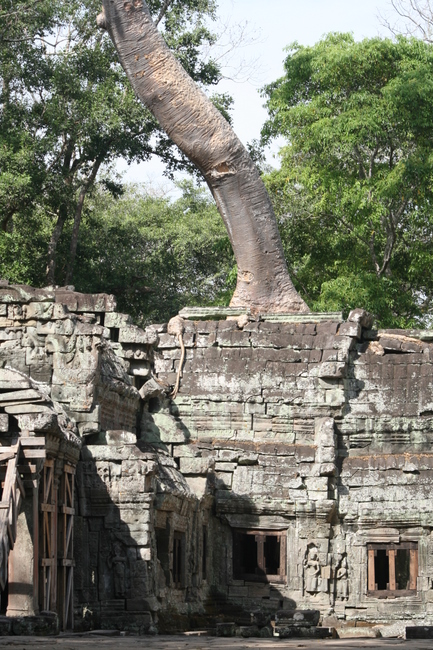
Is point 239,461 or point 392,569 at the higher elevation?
point 239,461

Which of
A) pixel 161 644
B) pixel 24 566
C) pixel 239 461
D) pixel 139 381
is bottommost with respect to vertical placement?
pixel 161 644

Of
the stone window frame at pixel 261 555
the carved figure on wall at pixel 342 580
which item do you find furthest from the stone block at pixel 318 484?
the carved figure on wall at pixel 342 580

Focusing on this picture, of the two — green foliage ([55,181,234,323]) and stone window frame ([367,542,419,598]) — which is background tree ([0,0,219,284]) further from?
stone window frame ([367,542,419,598])

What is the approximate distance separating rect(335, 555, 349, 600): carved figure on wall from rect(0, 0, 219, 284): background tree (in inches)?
488

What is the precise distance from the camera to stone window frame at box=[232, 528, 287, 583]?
22684mm

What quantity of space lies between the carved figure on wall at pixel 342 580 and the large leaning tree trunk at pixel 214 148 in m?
7.12

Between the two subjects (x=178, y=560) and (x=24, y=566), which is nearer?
(x=24, y=566)

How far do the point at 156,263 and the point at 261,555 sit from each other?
13.6 metres

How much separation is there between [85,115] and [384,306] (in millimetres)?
8503

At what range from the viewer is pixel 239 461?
75.6 ft

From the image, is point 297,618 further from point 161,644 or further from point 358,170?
point 358,170

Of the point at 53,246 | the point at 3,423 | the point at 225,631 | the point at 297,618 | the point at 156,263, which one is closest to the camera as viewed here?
the point at 3,423

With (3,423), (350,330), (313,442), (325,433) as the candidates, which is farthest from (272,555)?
(3,423)

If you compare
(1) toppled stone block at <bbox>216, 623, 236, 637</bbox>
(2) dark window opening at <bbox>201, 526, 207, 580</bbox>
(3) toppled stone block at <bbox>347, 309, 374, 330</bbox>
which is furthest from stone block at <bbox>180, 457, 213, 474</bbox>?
(1) toppled stone block at <bbox>216, 623, 236, 637</bbox>
